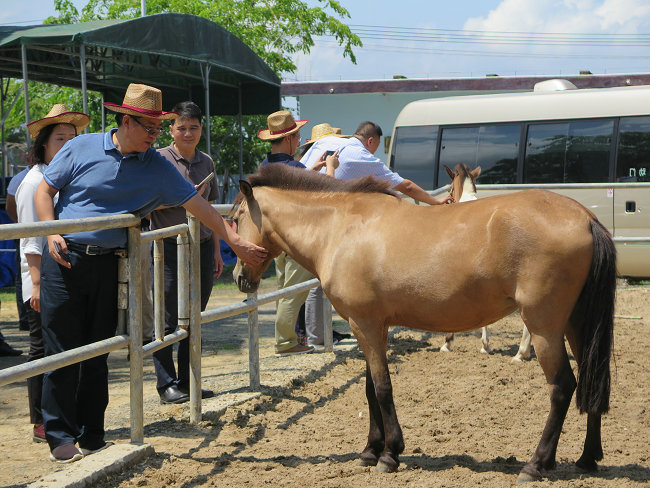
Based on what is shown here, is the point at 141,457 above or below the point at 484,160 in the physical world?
below

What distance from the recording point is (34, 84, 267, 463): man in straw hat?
412 centimetres

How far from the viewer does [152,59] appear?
50.2 ft

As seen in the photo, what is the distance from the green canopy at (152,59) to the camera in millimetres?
11711

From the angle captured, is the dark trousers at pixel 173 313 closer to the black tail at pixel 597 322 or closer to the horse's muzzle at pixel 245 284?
the horse's muzzle at pixel 245 284

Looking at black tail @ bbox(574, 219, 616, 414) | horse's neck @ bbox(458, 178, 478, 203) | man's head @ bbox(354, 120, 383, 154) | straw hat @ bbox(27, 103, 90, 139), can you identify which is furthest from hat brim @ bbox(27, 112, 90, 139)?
horse's neck @ bbox(458, 178, 478, 203)

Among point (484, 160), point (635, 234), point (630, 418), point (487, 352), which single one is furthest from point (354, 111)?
point (630, 418)

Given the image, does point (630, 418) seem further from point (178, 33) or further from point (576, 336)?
point (178, 33)

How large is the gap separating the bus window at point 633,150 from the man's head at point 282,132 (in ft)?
23.8

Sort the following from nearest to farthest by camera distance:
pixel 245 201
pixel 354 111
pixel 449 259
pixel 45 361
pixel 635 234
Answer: pixel 45 361
pixel 449 259
pixel 245 201
pixel 635 234
pixel 354 111

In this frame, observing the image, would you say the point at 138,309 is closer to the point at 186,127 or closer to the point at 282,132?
the point at 186,127

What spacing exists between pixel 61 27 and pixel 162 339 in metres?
8.64

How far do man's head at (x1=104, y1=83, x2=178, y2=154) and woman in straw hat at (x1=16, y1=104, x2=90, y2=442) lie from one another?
2.82ft

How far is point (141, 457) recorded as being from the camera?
171 inches

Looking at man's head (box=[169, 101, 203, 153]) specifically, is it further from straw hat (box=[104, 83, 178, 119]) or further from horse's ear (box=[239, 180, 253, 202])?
straw hat (box=[104, 83, 178, 119])
